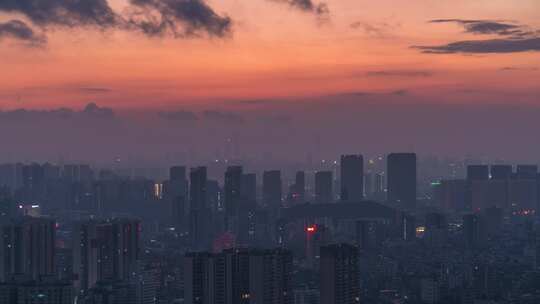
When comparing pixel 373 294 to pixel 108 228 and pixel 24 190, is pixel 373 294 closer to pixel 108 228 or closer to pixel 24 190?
pixel 108 228

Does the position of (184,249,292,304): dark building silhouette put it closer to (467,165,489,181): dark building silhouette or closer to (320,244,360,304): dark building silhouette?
(320,244,360,304): dark building silhouette

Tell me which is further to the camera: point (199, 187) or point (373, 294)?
point (199, 187)

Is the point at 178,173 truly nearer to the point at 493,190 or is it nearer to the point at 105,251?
the point at 493,190

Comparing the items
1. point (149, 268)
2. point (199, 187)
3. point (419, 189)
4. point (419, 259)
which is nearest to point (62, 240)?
point (149, 268)

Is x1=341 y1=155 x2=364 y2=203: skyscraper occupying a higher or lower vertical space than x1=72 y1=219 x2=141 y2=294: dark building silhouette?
higher

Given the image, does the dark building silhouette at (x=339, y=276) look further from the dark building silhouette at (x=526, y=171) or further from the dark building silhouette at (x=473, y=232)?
the dark building silhouette at (x=526, y=171)

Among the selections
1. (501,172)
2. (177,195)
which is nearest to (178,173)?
(177,195)

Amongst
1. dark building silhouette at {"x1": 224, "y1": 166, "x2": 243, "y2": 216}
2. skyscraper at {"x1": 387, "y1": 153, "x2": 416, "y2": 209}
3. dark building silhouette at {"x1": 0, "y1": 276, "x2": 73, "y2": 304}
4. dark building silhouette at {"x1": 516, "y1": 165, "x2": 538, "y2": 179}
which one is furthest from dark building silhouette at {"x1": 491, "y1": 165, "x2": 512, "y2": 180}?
dark building silhouette at {"x1": 0, "y1": 276, "x2": 73, "y2": 304}
